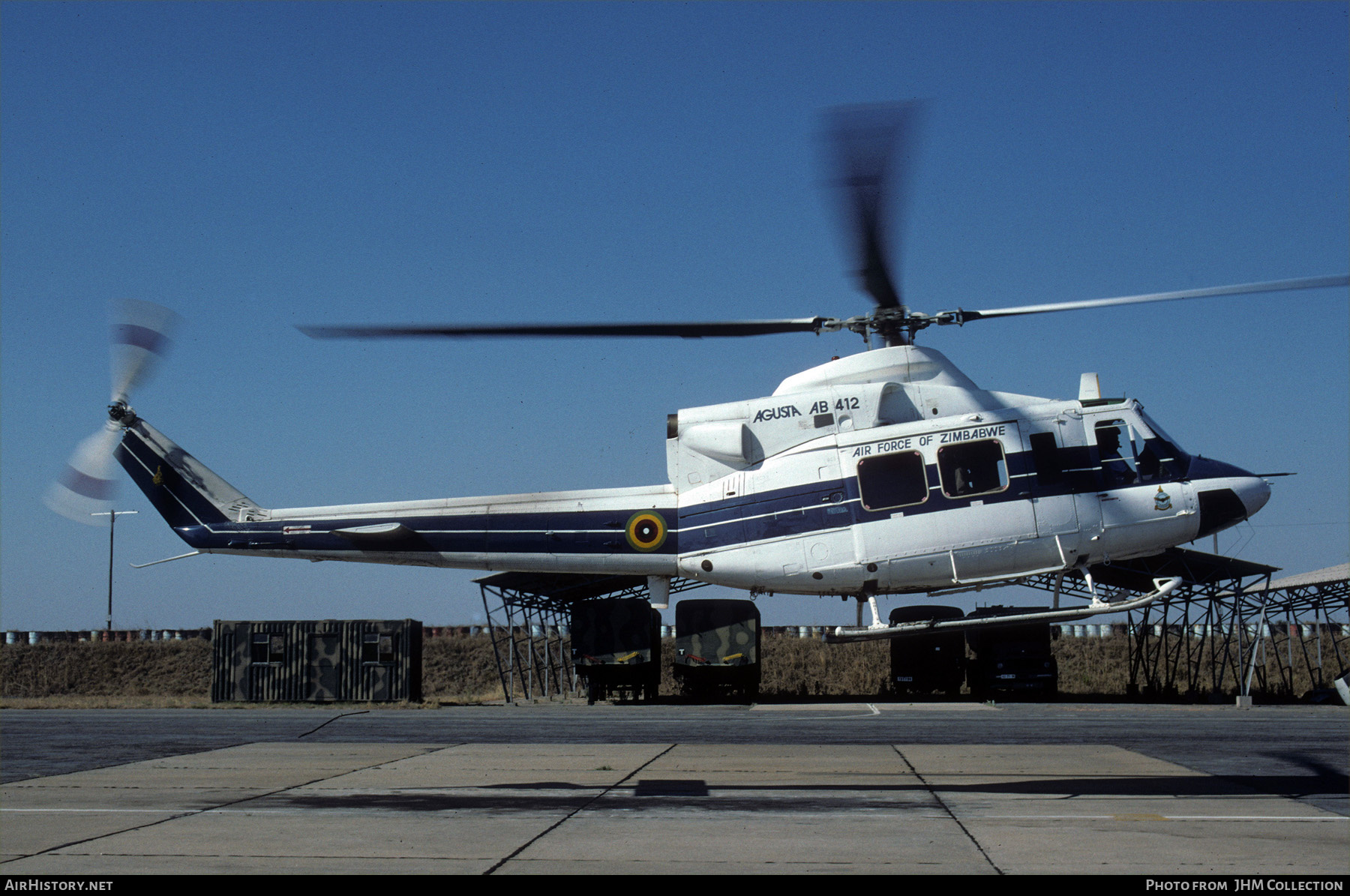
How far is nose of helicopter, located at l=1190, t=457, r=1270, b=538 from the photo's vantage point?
15.8 metres

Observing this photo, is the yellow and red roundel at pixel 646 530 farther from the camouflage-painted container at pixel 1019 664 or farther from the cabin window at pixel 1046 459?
the camouflage-painted container at pixel 1019 664

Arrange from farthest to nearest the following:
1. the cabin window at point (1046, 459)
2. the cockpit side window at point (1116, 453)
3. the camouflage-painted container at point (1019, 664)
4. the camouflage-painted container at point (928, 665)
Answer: the camouflage-painted container at point (928, 665)
the camouflage-painted container at point (1019, 664)
the cockpit side window at point (1116, 453)
the cabin window at point (1046, 459)

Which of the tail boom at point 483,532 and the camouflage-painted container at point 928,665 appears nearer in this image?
the tail boom at point 483,532

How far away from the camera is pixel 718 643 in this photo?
3506 cm

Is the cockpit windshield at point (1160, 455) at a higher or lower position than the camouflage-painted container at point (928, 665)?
higher

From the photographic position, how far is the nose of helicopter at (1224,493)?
15766 mm

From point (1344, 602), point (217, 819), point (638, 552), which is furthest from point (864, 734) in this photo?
point (1344, 602)

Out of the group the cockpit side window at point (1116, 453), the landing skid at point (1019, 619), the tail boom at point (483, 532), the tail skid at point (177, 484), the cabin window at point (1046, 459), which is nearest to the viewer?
the landing skid at point (1019, 619)

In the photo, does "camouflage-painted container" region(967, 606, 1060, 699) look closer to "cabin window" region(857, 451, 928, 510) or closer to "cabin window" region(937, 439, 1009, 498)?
"cabin window" region(937, 439, 1009, 498)

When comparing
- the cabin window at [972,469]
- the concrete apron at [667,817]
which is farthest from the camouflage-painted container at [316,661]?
the cabin window at [972,469]

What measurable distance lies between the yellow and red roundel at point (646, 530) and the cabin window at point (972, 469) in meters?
4.16

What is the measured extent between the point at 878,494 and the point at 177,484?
12367 millimetres

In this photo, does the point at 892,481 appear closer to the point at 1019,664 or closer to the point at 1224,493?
the point at 1224,493

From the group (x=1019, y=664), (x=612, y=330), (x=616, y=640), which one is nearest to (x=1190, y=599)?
(x=1019, y=664)
